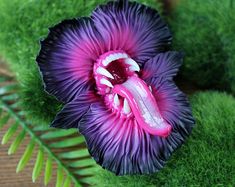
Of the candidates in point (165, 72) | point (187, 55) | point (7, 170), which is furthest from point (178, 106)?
point (7, 170)

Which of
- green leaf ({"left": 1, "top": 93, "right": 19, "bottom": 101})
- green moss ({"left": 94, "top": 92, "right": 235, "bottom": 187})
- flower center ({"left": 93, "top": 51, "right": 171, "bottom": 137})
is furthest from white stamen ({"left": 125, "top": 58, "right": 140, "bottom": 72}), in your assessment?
green leaf ({"left": 1, "top": 93, "right": 19, "bottom": 101})

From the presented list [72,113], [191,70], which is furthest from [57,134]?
[191,70]

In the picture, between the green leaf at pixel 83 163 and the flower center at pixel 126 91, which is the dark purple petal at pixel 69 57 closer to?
the flower center at pixel 126 91

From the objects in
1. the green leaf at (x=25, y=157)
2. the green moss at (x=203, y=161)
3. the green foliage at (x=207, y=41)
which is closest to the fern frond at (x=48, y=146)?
the green leaf at (x=25, y=157)

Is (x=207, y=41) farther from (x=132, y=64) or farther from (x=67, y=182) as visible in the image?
(x=67, y=182)

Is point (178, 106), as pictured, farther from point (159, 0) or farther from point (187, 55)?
point (159, 0)

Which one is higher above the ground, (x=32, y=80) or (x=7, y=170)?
(x=32, y=80)

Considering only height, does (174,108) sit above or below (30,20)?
below
